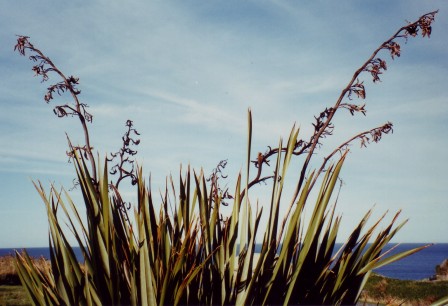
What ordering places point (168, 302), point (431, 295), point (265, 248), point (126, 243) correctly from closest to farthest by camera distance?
1. point (168, 302)
2. point (265, 248)
3. point (126, 243)
4. point (431, 295)

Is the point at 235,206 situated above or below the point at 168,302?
above

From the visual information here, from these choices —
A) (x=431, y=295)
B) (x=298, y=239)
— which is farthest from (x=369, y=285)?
(x=298, y=239)

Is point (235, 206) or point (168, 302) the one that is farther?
point (235, 206)

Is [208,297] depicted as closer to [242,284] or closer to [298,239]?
[242,284]

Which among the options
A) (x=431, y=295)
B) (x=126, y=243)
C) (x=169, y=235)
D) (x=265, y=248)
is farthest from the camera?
(x=431, y=295)

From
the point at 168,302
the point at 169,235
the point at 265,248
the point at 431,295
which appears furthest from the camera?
the point at 431,295

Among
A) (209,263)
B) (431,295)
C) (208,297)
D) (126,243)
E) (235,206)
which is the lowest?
(431,295)

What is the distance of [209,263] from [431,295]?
2773cm

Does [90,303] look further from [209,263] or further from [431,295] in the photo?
[431,295]

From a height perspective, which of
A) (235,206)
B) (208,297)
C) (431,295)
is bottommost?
(431,295)

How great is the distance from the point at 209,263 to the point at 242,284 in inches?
10.1

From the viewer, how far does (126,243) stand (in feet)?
8.14

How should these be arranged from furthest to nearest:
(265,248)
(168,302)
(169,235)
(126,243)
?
(169,235)
(126,243)
(265,248)
(168,302)

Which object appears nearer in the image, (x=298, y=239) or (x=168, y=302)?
(x=168, y=302)
